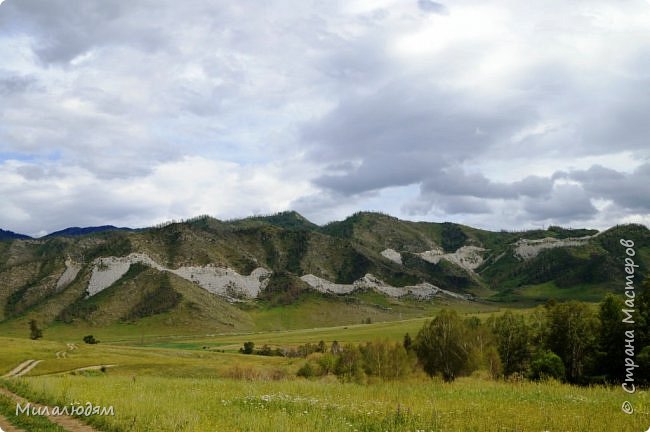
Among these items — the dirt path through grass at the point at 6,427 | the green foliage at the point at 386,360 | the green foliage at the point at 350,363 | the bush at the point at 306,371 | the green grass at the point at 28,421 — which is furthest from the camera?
the bush at the point at 306,371

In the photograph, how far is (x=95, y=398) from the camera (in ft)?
75.7

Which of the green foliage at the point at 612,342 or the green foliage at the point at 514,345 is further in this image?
the green foliage at the point at 514,345

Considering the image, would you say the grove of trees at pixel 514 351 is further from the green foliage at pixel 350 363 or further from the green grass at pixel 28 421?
the green grass at pixel 28 421

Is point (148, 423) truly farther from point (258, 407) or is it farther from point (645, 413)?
point (645, 413)

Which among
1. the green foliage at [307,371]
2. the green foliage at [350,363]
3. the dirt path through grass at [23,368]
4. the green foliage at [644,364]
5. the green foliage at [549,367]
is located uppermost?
the green foliage at [644,364]

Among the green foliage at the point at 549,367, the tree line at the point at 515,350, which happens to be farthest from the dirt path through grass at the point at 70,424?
the green foliage at the point at 549,367

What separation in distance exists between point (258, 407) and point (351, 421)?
4.71 metres

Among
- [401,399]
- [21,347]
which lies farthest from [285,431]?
[21,347]

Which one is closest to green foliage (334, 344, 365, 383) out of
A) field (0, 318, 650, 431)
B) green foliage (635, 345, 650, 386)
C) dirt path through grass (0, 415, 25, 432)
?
green foliage (635, 345, 650, 386)

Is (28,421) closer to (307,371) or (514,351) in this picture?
(307,371)

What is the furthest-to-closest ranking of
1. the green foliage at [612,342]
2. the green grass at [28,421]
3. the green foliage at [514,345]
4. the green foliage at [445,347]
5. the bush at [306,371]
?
the green foliage at [514,345], the bush at [306,371], the green foliage at [445,347], the green foliage at [612,342], the green grass at [28,421]

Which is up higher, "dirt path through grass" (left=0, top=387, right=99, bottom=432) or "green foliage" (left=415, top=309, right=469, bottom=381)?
"dirt path through grass" (left=0, top=387, right=99, bottom=432)

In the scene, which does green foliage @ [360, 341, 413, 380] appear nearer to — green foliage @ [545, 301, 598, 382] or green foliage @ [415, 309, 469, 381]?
green foliage @ [415, 309, 469, 381]

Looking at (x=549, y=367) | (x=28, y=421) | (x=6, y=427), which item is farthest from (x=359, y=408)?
(x=549, y=367)
